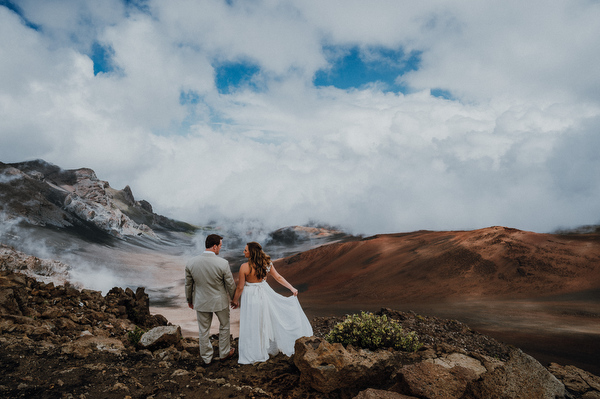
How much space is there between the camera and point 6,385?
515 centimetres

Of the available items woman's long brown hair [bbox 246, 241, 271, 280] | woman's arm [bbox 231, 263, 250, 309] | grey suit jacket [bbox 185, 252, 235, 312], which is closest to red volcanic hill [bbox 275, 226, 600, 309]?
woman's arm [bbox 231, 263, 250, 309]

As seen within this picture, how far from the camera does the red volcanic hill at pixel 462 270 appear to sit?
618 inches

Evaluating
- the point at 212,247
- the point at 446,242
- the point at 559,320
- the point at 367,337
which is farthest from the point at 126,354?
the point at 446,242

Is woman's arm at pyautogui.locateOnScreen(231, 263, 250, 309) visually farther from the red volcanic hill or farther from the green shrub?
the red volcanic hill

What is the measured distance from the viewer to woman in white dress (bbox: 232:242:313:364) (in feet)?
21.6

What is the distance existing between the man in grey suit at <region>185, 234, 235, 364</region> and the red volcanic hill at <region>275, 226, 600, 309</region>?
13168 mm

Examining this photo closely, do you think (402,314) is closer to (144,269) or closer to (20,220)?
(144,269)

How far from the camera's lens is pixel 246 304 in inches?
261

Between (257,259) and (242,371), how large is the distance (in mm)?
2282

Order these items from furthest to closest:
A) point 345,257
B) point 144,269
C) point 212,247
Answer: point 144,269
point 345,257
point 212,247

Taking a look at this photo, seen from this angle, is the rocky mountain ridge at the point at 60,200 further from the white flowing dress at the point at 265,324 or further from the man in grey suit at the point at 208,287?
the white flowing dress at the point at 265,324

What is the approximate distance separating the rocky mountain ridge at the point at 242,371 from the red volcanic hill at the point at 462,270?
35.4ft

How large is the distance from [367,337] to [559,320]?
34.7 ft

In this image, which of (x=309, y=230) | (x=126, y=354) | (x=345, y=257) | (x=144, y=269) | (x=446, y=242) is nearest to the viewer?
(x=126, y=354)
